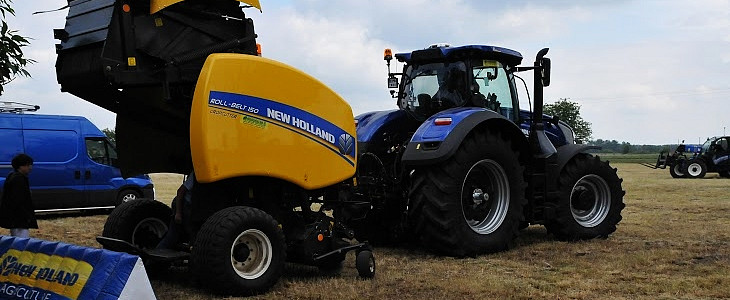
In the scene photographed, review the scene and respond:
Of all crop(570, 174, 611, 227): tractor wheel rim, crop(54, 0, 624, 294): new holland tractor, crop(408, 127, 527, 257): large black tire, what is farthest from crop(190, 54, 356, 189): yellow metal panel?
crop(570, 174, 611, 227): tractor wheel rim

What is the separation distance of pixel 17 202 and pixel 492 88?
17.7 feet

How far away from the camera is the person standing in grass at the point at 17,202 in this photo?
295 inches

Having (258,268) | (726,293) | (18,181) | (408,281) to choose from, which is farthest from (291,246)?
(726,293)

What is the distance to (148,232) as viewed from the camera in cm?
697

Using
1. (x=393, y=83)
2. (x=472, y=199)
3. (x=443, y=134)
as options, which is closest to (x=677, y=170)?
(x=393, y=83)

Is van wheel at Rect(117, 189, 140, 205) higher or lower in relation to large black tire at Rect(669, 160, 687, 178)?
higher

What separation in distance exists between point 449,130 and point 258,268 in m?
2.71

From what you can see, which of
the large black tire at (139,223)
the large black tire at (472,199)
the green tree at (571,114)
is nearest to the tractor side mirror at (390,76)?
the large black tire at (472,199)

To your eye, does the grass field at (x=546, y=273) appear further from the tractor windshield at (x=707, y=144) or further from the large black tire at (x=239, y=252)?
the tractor windshield at (x=707, y=144)

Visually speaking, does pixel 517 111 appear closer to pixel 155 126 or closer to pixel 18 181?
pixel 155 126

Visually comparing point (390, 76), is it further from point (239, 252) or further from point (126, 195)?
point (126, 195)

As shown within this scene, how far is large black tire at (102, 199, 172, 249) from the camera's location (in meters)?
6.74

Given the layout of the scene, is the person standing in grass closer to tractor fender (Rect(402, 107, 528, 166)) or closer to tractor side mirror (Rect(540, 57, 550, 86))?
tractor fender (Rect(402, 107, 528, 166))

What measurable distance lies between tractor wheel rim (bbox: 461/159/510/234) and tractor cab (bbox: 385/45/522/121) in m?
0.85
